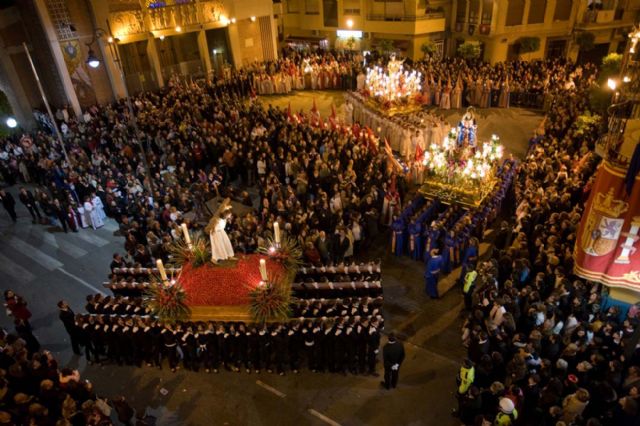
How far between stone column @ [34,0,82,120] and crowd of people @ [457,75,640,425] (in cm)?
2523

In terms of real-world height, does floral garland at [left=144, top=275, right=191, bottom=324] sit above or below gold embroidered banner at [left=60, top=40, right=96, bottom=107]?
below

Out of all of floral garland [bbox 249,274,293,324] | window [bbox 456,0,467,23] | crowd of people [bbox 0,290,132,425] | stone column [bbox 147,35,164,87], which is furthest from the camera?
window [bbox 456,0,467,23]

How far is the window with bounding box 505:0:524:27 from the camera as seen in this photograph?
31.9 metres

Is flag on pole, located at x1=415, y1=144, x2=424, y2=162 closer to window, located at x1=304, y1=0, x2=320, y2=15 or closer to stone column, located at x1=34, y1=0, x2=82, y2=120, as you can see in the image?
stone column, located at x1=34, y1=0, x2=82, y2=120

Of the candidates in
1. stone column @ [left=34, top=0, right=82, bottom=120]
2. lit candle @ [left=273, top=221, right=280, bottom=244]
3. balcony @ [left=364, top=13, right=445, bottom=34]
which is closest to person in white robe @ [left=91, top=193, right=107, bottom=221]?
Result: lit candle @ [left=273, top=221, right=280, bottom=244]

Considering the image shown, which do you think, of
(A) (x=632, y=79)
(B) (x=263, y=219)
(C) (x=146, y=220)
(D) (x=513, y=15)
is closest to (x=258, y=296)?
(B) (x=263, y=219)

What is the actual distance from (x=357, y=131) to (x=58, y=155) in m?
13.7

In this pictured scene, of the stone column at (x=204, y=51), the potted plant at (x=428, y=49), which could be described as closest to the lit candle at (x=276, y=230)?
the stone column at (x=204, y=51)

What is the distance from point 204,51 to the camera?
33.0 m

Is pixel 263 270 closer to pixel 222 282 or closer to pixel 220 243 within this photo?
pixel 222 282

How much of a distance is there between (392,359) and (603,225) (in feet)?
16.9

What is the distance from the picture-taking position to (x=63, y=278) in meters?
14.1

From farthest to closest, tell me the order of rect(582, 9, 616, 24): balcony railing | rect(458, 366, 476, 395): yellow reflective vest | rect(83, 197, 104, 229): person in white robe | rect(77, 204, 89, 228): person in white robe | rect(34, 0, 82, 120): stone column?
1. rect(582, 9, 616, 24): balcony railing
2. rect(34, 0, 82, 120): stone column
3. rect(77, 204, 89, 228): person in white robe
4. rect(83, 197, 104, 229): person in white robe
5. rect(458, 366, 476, 395): yellow reflective vest

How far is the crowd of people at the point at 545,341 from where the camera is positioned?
7.69 m
